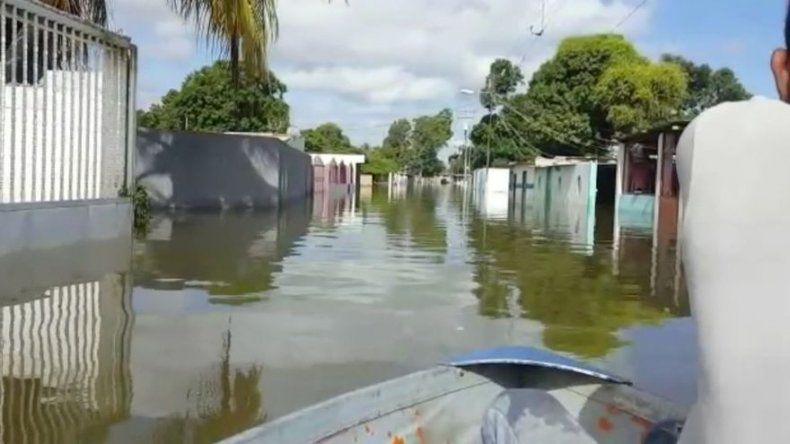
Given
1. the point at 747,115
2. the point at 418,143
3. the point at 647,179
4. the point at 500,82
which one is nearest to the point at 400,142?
the point at 418,143

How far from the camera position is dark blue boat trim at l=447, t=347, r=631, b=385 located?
3182mm

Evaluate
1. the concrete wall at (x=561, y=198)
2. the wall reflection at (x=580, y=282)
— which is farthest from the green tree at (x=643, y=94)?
the wall reflection at (x=580, y=282)

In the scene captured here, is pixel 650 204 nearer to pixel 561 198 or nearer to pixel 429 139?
pixel 561 198

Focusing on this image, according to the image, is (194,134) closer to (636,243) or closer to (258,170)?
(258,170)

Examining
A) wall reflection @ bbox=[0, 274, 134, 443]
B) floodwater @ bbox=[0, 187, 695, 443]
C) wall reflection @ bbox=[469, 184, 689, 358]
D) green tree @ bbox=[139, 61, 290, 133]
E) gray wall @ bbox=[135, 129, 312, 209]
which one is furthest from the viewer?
green tree @ bbox=[139, 61, 290, 133]

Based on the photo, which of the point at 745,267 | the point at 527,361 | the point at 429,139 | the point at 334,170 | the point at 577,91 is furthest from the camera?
the point at 429,139

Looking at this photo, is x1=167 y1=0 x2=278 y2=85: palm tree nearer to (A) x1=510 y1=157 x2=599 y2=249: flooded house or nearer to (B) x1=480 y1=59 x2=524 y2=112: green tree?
(A) x1=510 y1=157 x2=599 y2=249: flooded house

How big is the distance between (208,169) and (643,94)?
23.2 m

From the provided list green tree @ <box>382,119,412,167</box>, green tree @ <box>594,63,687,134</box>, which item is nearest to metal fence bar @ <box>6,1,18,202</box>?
green tree @ <box>594,63,687,134</box>

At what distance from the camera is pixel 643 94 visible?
38875 millimetres

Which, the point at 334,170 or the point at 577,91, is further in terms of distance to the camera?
the point at 334,170

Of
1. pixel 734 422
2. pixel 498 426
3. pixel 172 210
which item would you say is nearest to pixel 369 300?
pixel 498 426

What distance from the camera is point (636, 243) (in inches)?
667

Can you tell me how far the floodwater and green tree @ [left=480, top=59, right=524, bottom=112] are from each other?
145ft
